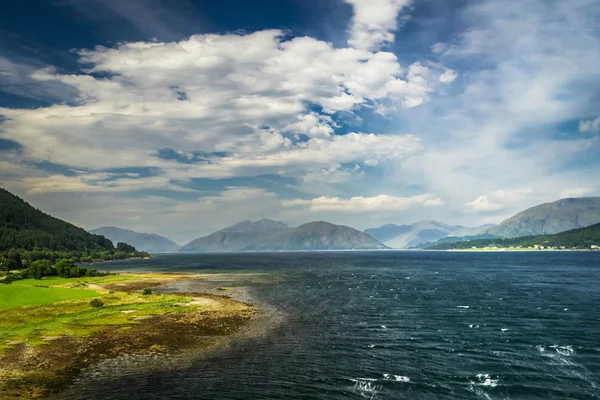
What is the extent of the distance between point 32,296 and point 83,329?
32891 millimetres

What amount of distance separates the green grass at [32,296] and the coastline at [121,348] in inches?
201

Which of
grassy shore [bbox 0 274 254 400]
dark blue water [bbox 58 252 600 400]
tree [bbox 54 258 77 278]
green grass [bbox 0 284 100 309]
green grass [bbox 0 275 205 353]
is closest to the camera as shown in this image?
dark blue water [bbox 58 252 600 400]

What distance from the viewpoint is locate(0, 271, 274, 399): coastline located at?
3884 cm

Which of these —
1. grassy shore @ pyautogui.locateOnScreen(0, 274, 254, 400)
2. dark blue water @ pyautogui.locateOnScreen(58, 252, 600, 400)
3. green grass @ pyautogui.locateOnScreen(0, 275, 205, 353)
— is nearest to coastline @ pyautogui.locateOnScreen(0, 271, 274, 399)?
grassy shore @ pyautogui.locateOnScreen(0, 274, 254, 400)

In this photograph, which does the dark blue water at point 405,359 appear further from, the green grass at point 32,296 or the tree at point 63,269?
the tree at point 63,269

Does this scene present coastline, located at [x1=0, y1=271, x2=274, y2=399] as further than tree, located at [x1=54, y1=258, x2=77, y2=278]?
No

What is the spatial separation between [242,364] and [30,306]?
55.6 m

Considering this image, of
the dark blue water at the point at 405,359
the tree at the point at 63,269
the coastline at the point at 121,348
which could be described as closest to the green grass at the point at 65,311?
the coastline at the point at 121,348

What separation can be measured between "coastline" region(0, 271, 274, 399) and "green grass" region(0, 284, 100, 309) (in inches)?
201

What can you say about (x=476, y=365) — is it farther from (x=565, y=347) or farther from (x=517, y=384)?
(x=565, y=347)

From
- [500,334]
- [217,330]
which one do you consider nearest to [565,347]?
[500,334]

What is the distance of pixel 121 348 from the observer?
50969 millimetres

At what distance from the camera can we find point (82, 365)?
4400cm

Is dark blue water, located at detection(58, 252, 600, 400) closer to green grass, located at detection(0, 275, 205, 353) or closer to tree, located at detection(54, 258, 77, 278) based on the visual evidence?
green grass, located at detection(0, 275, 205, 353)
